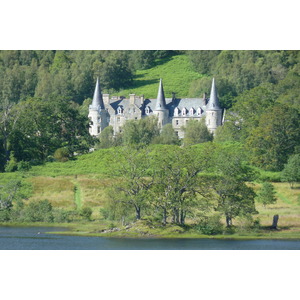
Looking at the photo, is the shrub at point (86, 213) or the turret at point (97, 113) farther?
the turret at point (97, 113)

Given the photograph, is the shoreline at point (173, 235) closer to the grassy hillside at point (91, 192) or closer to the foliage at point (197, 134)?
the grassy hillside at point (91, 192)

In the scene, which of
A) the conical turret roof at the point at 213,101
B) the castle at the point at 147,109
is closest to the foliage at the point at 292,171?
the conical turret roof at the point at 213,101

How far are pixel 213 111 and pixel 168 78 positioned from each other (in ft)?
49.3

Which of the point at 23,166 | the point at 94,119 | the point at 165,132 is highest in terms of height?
the point at 94,119

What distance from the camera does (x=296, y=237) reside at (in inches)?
1490

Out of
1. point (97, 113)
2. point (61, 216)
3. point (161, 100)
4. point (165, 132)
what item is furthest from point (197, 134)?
point (61, 216)

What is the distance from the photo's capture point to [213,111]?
91.8 meters

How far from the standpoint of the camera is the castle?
93.2 m

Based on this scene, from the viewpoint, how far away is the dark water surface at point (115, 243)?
34.2 metres

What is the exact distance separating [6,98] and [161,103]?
2875cm

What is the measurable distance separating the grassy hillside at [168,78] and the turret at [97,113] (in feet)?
18.4

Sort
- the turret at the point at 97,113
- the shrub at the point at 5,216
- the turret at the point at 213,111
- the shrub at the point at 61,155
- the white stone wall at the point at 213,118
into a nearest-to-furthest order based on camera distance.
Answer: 1. the shrub at the point at 5,216
2. the shrub at the point at 61,155
3. the white stone wall at the point at 213,118
4. the turret at the point at 213,111
5. the turret at the point at 97,113

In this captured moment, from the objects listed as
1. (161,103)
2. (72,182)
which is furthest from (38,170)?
(161,103)

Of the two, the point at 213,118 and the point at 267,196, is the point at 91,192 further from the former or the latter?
the point at 213,118
